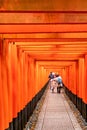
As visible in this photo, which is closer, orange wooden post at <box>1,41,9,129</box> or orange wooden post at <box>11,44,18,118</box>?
orange wooden post at <box>1,41,9,129</box>

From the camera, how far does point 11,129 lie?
38.1ft

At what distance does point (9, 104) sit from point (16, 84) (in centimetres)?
167

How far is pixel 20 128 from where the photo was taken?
14047mm

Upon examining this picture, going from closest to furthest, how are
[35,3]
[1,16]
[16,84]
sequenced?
[35,3] → [1,16] → [16,84]

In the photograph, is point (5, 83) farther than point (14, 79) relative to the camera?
No

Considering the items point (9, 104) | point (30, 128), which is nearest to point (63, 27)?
point (9, 104)

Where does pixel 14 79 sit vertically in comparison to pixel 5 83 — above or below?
above

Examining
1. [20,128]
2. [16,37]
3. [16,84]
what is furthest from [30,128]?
[16,37]

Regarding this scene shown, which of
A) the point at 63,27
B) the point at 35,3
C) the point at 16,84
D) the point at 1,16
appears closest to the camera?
the point at 35,3

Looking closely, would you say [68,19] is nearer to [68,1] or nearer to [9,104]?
[68,1]

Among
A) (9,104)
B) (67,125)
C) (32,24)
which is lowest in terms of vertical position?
(67,125)

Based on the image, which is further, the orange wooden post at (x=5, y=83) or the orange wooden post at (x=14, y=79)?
the orange wooden post at (x=14, y=79)

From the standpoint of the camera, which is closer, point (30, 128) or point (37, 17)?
point (37, 17)

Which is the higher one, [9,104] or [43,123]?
[9,104]
